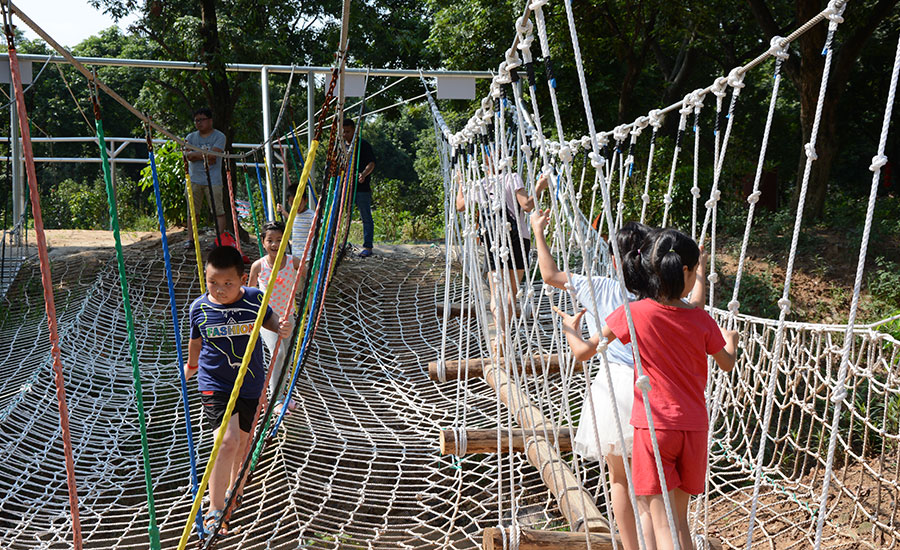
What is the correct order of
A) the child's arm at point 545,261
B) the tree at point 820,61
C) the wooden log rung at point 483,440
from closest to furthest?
the child's arm at point 545,261 < the wooden log rung at point 483,440 < the tree at point 820,61

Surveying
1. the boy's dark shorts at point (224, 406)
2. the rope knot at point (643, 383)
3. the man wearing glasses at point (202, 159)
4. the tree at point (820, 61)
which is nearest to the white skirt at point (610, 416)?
the rope knot at point (643, 383)

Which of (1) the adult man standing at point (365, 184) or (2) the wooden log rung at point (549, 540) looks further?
(1) the adult man standing at point (365, 184)

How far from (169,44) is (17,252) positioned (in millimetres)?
2199

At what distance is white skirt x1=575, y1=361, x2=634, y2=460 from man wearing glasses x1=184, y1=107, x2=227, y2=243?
10.1ft

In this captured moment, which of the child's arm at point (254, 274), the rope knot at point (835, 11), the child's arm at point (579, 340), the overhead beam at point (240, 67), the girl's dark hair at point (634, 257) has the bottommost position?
the child's arm at point (254, 274)

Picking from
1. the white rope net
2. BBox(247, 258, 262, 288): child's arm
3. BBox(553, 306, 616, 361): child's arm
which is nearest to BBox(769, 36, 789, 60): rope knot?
the white rope net

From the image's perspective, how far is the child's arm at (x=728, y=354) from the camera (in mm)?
1534

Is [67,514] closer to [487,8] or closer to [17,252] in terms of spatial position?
[17,252]

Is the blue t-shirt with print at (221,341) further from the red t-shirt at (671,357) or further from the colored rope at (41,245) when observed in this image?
the red t-shirt at (671,357)

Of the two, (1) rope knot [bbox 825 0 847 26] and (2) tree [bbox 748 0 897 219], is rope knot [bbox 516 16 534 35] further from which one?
(2) tree [bbox 748 0 897 219]

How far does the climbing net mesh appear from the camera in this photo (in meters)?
2.15

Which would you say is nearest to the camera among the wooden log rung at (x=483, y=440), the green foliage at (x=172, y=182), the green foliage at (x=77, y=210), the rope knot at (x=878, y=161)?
the rope knot at (x=878, y=161)

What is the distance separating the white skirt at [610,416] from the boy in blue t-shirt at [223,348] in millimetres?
901

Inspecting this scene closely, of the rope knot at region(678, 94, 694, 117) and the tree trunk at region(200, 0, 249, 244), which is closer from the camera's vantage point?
the rope knot at region(678, 94, 694, 117)
